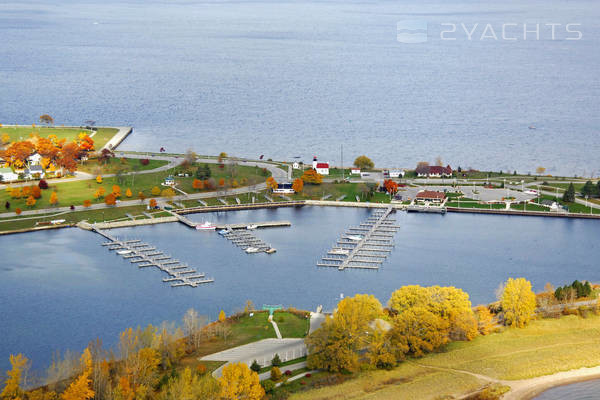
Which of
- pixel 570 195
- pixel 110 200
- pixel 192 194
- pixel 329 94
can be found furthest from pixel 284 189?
pixel 329 94

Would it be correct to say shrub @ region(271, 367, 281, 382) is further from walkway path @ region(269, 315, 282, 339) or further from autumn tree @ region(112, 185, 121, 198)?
autumn tree @ region(112, 185, 121, 198)

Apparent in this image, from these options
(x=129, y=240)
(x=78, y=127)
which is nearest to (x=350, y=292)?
(x=129, y=240)

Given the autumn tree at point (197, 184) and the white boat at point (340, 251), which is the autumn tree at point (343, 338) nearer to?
the white boat at point (340, 251)

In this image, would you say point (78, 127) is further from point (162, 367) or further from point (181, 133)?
point (162, 367)

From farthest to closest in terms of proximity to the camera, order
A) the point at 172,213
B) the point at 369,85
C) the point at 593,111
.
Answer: the point at 369,85, the point at 593,111, the point at 172,213

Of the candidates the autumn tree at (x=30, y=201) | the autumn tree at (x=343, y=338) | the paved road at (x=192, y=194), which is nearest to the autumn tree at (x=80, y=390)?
the autumn tree at (x=343, y=338)

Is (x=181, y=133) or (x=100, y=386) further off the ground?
(x=181, y=133)
